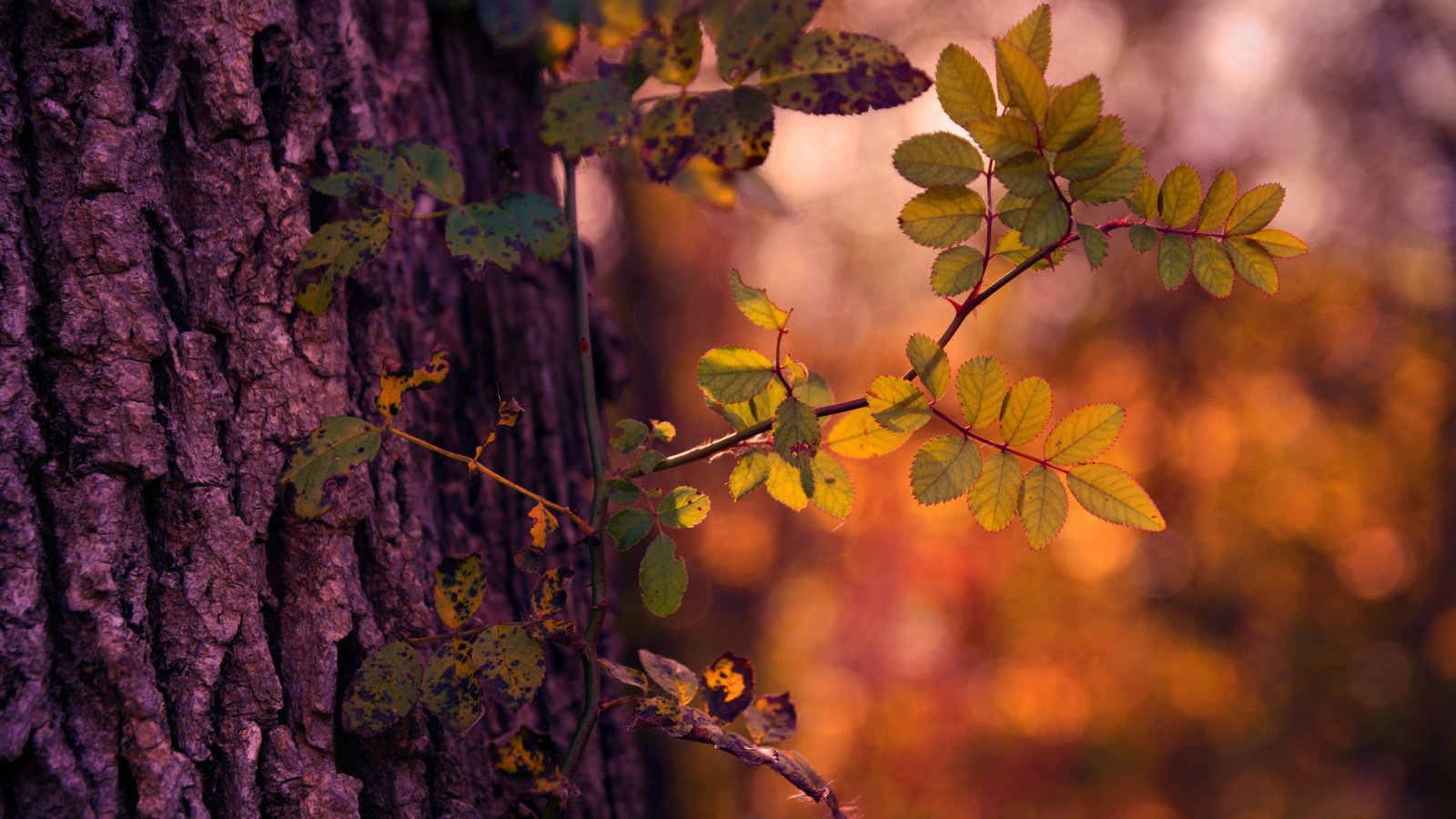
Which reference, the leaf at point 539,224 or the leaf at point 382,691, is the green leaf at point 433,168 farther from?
the leaf at point 382,691

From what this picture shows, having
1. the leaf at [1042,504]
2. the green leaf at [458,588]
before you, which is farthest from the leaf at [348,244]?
the leaf at [1042,504]

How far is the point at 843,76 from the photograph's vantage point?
2.56ft

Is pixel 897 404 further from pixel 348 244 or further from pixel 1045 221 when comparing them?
pixel 348 244

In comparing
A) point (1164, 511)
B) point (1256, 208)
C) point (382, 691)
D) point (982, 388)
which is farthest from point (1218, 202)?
point (1164, 511)

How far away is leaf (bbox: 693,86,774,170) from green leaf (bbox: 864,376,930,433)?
0.89ft

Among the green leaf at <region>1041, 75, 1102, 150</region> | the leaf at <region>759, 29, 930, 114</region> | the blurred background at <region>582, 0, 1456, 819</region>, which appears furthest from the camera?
the blurred background at <region>582, 0, 1456, 819</region>

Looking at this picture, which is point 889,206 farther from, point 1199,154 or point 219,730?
point 219,730

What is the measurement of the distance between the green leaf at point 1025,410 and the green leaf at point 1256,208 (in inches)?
8.2

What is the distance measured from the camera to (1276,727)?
6.82 meters

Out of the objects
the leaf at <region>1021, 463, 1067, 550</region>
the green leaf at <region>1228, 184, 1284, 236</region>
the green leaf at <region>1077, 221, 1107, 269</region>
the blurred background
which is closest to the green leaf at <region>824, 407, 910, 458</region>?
the leaf at <region>1021, 463, 1067, 550</region>

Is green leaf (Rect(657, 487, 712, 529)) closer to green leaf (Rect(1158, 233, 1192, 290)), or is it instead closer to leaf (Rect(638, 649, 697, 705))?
leaf (Rect(638, 649, 697, 705))

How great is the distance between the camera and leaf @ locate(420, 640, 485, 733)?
29.2 inches

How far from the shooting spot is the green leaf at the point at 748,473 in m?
0.77

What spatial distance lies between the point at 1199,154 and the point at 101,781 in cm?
716
